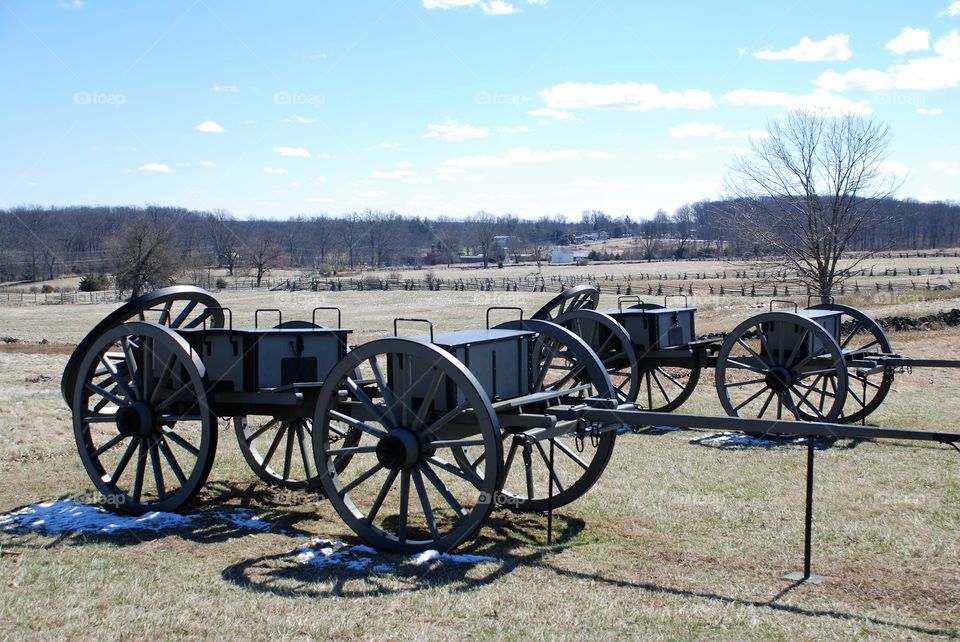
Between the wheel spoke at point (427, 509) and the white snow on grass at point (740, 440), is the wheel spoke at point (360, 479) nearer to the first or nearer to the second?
the wheel spoke at point (427, 509)

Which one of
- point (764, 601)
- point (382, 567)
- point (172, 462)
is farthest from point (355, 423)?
point (764, 601)

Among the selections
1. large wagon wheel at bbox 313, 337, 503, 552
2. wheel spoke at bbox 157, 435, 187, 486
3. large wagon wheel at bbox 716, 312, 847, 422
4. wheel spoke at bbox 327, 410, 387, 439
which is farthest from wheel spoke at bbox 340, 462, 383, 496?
large wagon wheel at bbox 716, 312, 847, 422

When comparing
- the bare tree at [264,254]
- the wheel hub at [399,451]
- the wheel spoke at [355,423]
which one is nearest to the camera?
the wheel hub at [399,451]

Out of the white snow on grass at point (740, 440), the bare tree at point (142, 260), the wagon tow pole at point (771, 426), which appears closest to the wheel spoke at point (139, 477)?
the wagon tow pole at point (771, 426)

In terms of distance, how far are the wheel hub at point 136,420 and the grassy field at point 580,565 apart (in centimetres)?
97

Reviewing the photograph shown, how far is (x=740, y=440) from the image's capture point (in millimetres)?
12695

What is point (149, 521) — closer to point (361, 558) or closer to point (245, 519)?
point (245, 519)

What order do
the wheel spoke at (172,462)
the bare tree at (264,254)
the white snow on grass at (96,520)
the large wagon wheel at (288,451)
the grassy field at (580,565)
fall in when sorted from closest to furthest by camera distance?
the grassy field at (580,565) → the white snow on grass at (96,520) → the wheel spoke at (172,462) → the large wagon wheel at (288,451) → the bare tree at (264,254)

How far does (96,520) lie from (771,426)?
6208mm

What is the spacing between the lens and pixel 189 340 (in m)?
8.93

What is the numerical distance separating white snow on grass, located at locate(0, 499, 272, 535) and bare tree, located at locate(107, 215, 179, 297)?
4794 centimetres

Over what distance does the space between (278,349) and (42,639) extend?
380 cm

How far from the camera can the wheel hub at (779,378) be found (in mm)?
12773

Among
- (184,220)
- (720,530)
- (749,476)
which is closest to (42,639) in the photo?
(720,530)
